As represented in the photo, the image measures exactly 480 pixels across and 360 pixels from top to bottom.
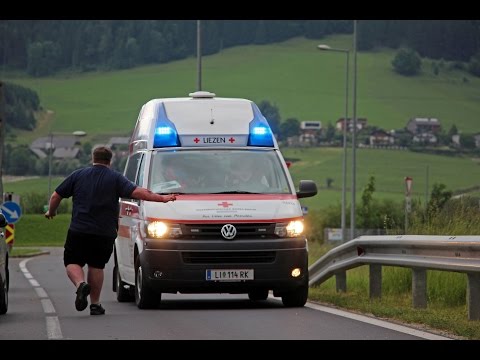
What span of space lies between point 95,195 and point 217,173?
2457 millimetres

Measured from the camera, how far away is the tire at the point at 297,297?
59.2 ft

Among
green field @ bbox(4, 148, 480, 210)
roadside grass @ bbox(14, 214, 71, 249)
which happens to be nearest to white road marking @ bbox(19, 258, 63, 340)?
roadside grass @ bbox(14, 214, 71, 249)

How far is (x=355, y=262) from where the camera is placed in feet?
65.3

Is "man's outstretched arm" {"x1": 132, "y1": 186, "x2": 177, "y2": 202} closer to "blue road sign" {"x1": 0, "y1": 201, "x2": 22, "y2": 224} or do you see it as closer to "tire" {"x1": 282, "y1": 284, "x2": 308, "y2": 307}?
"tire" {"x1": 282, "y1": 284, "x2": 308, "y2": 307}

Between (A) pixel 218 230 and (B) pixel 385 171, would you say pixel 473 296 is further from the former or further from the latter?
(B) pixel 385 171

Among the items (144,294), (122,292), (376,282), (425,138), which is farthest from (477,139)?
(144,294)

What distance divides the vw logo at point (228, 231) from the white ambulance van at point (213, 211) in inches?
0.5

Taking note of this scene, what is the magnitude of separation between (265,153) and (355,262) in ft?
6.64

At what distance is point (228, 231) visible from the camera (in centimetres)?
Answer: 1753

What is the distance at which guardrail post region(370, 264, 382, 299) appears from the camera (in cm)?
1934

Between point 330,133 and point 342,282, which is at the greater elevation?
point 342,282

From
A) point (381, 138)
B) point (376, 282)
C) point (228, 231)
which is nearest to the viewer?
point (228, 231)

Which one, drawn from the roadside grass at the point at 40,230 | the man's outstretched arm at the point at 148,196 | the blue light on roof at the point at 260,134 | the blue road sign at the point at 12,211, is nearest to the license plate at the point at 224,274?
the man's outstretched arm at the point at 148,196

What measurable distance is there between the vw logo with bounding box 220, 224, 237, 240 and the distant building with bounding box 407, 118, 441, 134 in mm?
156118
